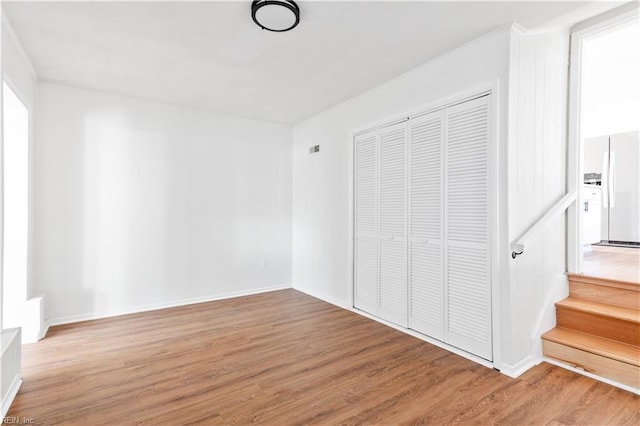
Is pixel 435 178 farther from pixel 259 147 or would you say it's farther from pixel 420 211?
pixel 259 147

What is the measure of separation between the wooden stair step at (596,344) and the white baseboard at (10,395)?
3.75 m

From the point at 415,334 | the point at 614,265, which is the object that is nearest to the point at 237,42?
the point at 415,334

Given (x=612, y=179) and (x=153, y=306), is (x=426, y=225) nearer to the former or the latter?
(x=153, y=306)

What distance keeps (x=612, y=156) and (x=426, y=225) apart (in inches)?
190

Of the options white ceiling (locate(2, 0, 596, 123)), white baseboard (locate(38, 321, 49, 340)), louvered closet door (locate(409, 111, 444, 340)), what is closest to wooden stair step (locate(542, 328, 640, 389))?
louvered closet door (locate(409, 111, 444, 340))

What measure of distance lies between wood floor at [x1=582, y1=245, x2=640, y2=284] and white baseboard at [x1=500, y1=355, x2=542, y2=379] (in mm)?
1018

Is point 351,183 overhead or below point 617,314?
overhead

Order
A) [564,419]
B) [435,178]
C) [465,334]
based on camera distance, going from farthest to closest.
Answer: [435,178] → [465,334] → [564,419]

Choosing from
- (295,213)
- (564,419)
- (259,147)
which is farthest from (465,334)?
(259,147)

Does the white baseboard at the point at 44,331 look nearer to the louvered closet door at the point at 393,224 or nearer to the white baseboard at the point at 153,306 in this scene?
the white baseboard at the point at 153,306

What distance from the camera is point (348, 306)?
3984 mm

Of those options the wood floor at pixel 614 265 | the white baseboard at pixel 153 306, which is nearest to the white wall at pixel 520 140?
the wood floor at pixel 614 265

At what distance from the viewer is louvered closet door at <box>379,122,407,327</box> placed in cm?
327

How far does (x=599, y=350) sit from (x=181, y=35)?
3913 mm
